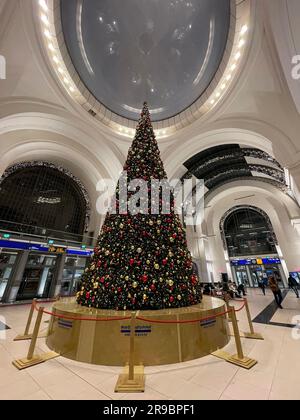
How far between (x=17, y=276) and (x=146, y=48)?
1250cm

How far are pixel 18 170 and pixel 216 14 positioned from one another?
38.1ft

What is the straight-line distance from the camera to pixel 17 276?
8055 mm

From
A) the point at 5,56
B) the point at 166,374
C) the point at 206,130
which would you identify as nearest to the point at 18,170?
the point at 5,56

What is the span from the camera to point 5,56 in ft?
17.2

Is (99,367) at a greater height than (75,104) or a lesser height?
lesser

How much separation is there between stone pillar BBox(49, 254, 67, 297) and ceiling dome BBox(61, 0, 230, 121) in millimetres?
8875

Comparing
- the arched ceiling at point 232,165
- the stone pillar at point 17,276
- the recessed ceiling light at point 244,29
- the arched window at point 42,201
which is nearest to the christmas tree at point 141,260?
the recessed ceiling light at point 244,29

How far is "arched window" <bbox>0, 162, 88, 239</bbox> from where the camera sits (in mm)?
8812

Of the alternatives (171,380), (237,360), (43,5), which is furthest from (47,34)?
(237,360)

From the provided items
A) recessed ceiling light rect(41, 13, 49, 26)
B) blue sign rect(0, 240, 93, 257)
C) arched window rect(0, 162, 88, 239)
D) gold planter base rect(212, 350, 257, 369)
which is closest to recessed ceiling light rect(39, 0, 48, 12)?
recessed ceiling light rect(41, 13, 49, 26)

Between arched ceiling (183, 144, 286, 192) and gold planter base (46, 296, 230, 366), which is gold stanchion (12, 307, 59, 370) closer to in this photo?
gold planter base (46, 296, 230, 366)

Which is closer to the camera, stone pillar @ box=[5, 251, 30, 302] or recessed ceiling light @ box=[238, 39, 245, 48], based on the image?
recessed ceiling light @ box=[238, 39, 245, 48]

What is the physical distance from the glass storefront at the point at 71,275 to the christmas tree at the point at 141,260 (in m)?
7.66
